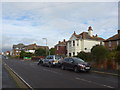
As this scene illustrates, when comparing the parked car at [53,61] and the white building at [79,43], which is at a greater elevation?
the white building at [79,43]

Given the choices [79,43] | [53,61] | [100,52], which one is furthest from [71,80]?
[79,43]

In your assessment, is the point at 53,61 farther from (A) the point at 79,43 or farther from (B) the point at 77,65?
(A) the point at 79,43

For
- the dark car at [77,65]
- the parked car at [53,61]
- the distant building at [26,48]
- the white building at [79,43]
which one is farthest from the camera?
the distant building at [26,48]

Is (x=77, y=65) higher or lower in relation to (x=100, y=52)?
lower

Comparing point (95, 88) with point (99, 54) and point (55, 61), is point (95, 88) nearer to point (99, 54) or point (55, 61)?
point (99, 54)

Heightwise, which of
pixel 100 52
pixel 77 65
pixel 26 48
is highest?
pixel 26 48

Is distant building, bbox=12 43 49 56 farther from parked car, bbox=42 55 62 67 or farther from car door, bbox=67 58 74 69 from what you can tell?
car door, bbox=67 58 74 69

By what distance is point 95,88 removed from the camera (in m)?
7.84

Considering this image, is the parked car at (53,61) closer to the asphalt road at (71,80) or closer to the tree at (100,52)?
the tree at (100,52)

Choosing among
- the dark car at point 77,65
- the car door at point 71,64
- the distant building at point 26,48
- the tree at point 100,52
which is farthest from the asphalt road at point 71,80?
the distant building at point 26,48

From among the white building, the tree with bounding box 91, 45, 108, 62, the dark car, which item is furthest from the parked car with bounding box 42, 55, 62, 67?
the white building

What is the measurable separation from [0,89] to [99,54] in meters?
13.7

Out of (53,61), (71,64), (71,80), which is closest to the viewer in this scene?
(71,80)

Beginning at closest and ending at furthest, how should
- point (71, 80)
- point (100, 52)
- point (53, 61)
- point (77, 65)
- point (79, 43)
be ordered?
point (71, 80) < point (77, 65) < point (100, 52) < point (53, 61) < point (79, 43)
